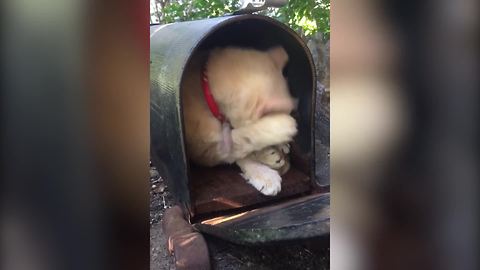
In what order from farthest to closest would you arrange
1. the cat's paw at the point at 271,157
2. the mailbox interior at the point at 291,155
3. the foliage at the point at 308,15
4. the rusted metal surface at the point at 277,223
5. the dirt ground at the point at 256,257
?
the foliage at the point at 308,15, the cat's paw at the point at 271,157, the mailbox interior at the point at 291,155, the dirt ground at the point at 256,257, the rusted metal surface at the point at 277,223

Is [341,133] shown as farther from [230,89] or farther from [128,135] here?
[230,89]

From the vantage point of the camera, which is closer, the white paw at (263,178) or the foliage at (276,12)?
the white paw at (263,178)

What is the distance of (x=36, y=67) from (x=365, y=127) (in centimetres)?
27

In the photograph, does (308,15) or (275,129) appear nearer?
(275,129)

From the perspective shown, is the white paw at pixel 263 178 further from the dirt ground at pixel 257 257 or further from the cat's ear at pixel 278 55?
the cat's ear at pixel 278 55

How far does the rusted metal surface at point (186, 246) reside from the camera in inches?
46.6

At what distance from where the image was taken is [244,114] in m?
1.50

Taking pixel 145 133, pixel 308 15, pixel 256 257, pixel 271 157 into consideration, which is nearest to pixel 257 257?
pixel 256 257

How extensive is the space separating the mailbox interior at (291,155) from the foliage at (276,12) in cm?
26

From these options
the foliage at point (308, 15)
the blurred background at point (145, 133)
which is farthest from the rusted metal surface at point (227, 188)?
the blurred background at point (145, 133)

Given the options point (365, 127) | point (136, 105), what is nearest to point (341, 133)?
point (365, 127)

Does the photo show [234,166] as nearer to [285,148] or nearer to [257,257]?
[285,148]

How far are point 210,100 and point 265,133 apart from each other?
223 millimetres

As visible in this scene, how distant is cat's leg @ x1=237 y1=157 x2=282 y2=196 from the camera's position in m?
1.46
